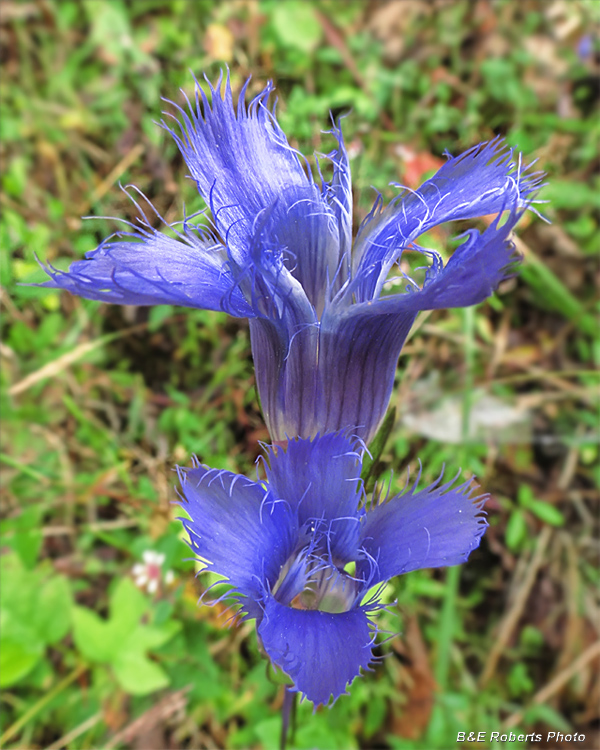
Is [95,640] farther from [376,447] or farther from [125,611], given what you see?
[376,447]

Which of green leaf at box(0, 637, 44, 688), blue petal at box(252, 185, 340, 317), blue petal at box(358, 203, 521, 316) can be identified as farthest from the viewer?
green leaf at box(0, 637, 44, 688)

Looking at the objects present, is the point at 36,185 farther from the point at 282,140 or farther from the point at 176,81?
the point at 282,140

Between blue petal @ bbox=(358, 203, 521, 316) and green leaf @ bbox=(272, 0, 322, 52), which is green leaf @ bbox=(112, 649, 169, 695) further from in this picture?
green leaf @ bbox=(272, 0, 322, 52)

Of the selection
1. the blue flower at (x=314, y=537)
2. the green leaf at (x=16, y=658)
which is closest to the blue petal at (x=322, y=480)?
the blue flower at (x=314, y=537)

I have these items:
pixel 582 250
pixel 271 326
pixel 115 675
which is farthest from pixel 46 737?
pixel 582 250

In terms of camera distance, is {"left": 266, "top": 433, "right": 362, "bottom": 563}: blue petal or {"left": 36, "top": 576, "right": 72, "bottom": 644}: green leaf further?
{"left": 36, "top": 576, "right": 72, "bottom": 644}: green leaf

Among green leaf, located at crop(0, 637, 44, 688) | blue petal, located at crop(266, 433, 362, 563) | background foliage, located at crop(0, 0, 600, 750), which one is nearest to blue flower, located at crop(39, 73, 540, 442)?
blue petal, located at crop(266, 433, 362, 563)

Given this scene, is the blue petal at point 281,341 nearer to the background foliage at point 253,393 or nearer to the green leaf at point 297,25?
the background foliage at point 253,393
